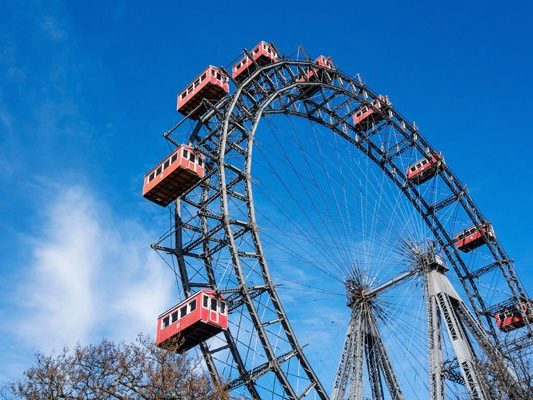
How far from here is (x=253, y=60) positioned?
3303 cm

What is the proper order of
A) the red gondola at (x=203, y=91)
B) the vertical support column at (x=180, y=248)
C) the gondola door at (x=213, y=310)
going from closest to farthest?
the gondola door at (x=213, y=310) < the vertical support column at (x=180, y=248) < the red gondola at (x=203, y=91)

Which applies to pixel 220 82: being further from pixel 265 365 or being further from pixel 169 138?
pixel 265 365

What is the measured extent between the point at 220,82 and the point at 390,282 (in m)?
12.2

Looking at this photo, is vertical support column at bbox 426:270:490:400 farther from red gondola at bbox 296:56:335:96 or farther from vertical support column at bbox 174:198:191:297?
red gondola at bbox 296:56:335:96

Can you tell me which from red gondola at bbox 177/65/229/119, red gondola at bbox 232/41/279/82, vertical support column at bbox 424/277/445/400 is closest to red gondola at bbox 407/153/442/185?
red gondola at bbox 232/41/279/82

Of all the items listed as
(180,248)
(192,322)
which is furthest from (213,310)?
(180,248)

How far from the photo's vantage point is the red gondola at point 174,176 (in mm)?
26703

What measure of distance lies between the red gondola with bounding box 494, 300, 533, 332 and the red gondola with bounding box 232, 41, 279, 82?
775 inches

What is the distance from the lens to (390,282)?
92.3ft

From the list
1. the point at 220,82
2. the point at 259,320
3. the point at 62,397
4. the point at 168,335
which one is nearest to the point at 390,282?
the point at 259,320

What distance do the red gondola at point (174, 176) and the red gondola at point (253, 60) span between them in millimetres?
7312

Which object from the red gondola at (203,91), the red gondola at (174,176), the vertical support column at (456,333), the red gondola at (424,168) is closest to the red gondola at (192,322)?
the red gondola at (174,176)

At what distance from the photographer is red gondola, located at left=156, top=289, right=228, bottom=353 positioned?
23.0 meters

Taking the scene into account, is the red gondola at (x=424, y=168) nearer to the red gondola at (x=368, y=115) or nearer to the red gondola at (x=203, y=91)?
the red gondola at (x=368, y=115)
